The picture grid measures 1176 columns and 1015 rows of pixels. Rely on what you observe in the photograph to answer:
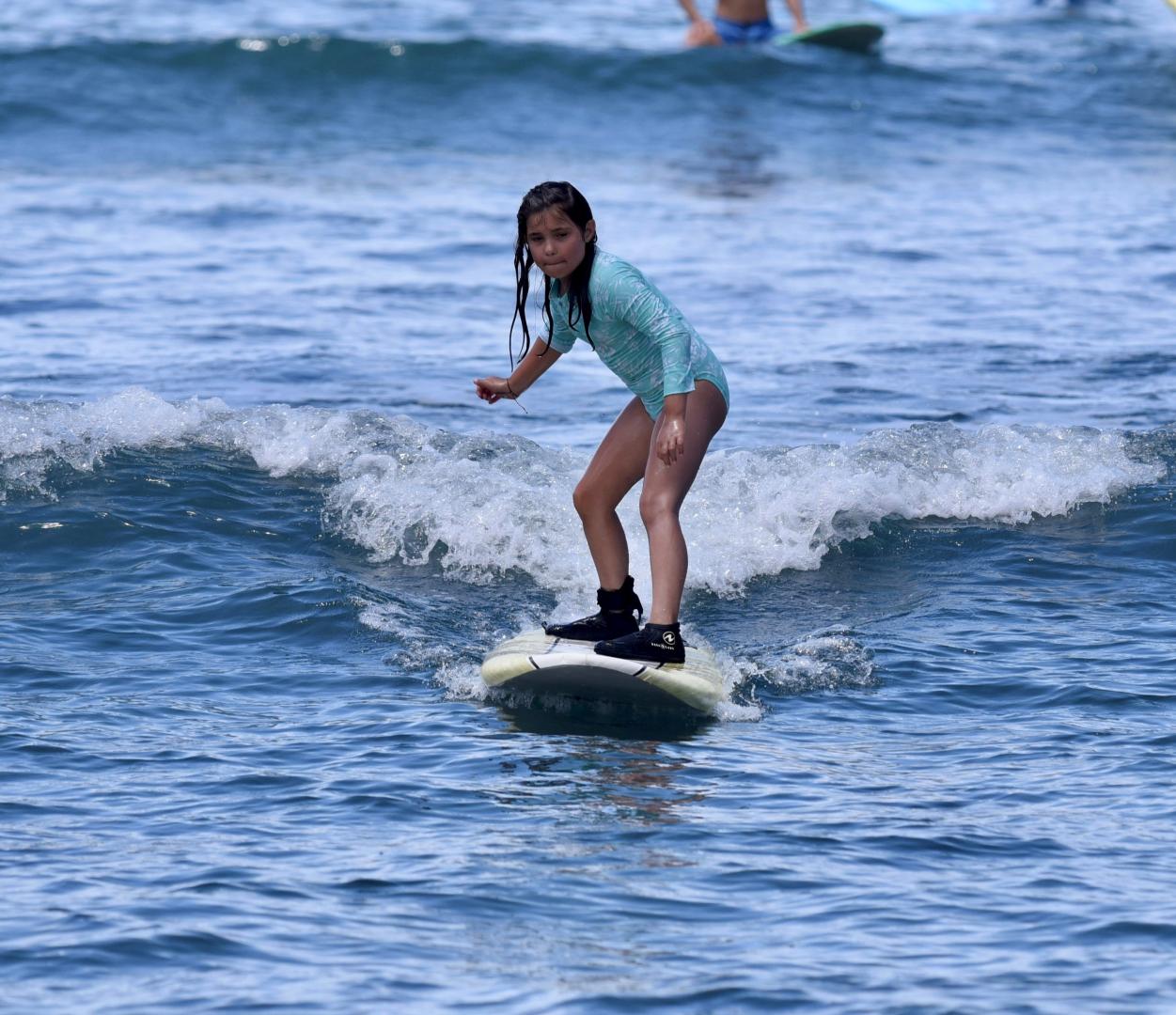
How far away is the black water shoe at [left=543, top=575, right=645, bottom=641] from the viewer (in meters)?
6.80

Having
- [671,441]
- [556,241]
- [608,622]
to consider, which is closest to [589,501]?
[608,622]

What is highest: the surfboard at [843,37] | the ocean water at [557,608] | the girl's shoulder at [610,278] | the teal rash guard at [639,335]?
the surfboard at [843,37]

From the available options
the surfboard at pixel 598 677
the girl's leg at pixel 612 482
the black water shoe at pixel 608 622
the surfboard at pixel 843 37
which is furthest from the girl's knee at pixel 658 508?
the surfboard at pixel 843 37

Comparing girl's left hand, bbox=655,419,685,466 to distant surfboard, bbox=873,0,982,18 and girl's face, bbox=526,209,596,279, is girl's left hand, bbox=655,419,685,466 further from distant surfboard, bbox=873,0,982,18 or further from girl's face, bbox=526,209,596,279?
distant surfboard, bbox=873,0,982,18

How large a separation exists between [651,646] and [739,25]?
21.0 m

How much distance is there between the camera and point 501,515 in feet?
29.8

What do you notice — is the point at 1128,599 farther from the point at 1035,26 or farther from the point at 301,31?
the point at 1035,26

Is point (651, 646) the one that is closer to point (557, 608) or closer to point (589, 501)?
point (589, 501)

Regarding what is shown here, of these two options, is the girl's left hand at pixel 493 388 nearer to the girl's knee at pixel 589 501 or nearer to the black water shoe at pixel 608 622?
the girl's knee at pixel 589 501

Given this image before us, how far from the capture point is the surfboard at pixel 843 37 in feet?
86.4

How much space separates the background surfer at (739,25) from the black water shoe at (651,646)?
2048cm

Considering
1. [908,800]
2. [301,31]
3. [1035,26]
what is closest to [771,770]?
[908,800]

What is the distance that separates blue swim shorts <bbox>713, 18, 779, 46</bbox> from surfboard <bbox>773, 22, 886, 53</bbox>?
0.41 metres

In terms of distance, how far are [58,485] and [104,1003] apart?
17.6 feet
